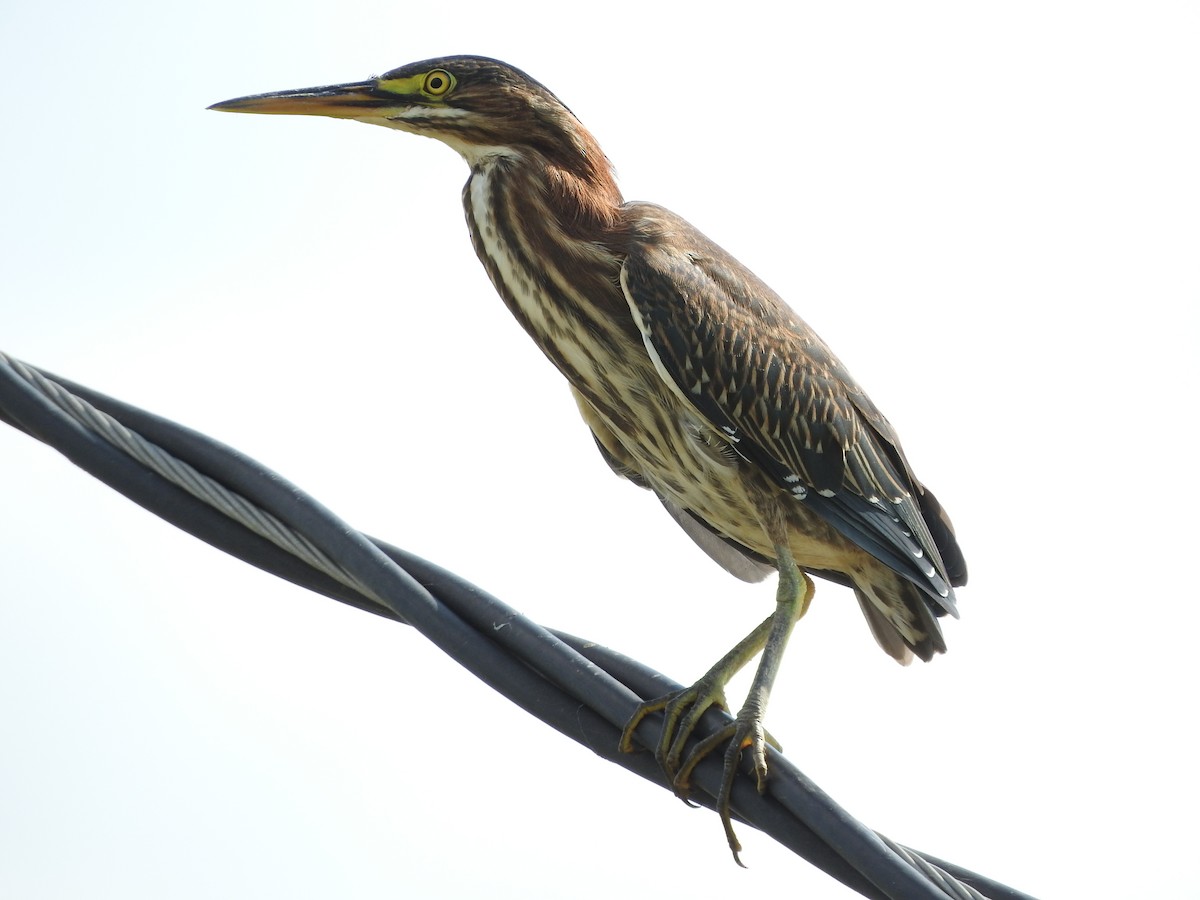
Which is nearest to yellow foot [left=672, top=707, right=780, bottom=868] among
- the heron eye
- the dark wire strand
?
the dark wire strand

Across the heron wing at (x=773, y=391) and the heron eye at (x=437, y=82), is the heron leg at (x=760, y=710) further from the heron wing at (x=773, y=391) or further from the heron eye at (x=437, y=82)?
the heron eye at (x=437, y=82)

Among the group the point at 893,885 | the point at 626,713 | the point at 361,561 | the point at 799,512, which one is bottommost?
the point at 893,885

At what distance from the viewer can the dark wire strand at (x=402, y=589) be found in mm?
2600

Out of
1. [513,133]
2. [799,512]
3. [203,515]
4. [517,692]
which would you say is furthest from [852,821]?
[513,133]

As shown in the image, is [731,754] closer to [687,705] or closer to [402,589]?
[687,705]

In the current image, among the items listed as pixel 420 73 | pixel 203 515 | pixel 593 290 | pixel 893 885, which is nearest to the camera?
pixel 893 885

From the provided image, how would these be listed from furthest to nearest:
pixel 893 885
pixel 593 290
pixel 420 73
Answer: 1. pixel 420 73
2. pixel 593 290
3. pixel 893 885

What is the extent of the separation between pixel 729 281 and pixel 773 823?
247 cm

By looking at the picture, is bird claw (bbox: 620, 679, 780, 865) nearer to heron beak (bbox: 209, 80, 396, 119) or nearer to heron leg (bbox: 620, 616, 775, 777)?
heron leg (bbox: 620, 616, 775, 777)

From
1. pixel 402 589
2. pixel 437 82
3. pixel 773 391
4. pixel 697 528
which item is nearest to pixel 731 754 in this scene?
pixel 402 589

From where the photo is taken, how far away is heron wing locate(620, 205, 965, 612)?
4621mm

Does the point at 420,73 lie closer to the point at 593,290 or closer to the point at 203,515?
the point at 593,290

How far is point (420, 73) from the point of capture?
501 cm

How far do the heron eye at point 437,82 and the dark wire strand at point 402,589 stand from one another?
2.57 m
